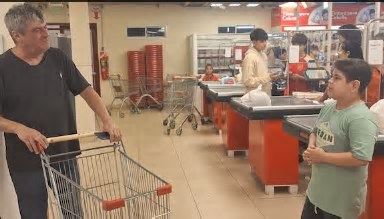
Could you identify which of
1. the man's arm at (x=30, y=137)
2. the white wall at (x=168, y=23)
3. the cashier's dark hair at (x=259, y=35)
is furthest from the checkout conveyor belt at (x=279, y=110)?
the white wall at (x=168, y=23)

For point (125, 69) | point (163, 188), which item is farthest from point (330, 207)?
point (125, 69)

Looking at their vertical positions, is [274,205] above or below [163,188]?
below

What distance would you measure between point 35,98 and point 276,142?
8.56ft

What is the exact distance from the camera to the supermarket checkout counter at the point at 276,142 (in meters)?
3.96

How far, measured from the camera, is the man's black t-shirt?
2.13 metres

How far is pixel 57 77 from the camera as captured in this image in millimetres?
2283

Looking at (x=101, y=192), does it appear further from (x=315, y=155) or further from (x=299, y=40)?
(x=299, y=40)

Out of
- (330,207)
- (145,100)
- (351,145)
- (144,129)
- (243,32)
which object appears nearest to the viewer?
(351,145)

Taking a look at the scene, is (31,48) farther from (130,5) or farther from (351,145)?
(130,5)

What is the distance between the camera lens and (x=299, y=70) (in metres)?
5.50

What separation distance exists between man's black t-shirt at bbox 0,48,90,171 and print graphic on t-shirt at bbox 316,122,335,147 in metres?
1.52

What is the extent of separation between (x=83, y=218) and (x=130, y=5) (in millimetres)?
10240

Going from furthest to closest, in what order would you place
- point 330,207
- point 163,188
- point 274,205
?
1. point 274,205
2. point 330,207
3. point 163,188

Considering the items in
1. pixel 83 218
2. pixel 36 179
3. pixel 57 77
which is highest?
pixel 57 77
